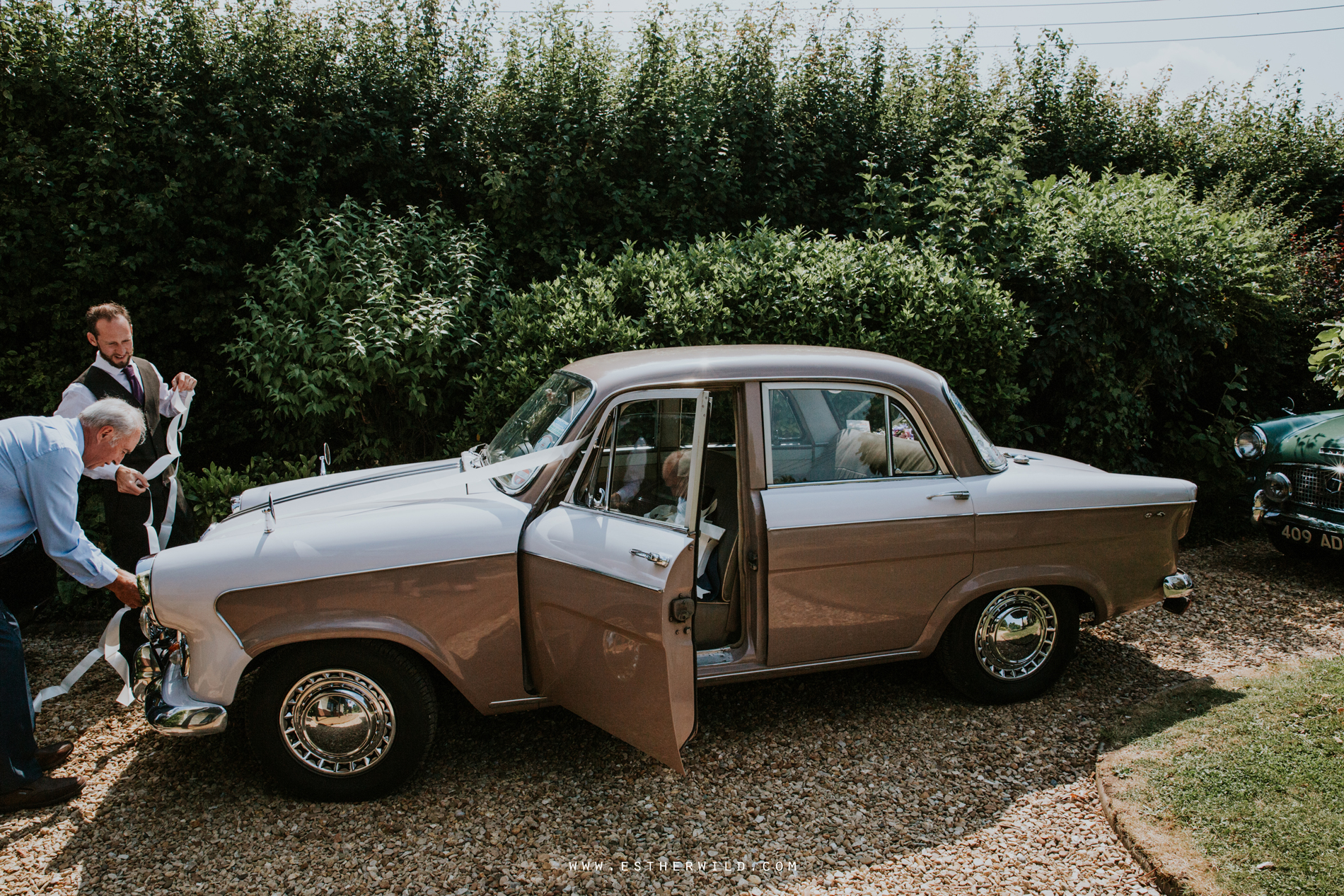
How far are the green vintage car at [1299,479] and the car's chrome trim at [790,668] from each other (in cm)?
397

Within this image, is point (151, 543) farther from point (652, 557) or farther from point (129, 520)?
point (652, 557)

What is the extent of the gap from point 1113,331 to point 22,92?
1056 centimetres

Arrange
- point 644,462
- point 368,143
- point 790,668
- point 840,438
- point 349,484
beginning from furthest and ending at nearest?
point 368,143, point 349,484, point 840,438, point 790,668, point 644,462

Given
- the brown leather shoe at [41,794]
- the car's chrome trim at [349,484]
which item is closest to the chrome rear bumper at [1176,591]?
the car's chrome trim at [349,484]

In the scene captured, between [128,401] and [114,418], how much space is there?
1424 millimetres

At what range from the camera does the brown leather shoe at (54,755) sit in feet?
13.1

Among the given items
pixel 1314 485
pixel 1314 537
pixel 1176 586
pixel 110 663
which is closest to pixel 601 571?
pixel 110 663

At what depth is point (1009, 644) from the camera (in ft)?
14.7

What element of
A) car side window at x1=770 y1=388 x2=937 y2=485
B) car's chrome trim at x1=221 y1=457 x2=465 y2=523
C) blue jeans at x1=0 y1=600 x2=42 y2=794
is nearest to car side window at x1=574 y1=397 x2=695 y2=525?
car side window at x1=770 y1=388 x2=937 y2=485

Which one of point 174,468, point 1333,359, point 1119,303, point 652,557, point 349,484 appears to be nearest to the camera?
point 652,557

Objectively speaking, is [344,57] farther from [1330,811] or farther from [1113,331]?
A: [1330,811]

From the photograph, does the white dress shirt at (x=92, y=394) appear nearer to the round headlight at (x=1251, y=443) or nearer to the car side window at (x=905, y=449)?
the car side window at (x=905, y=449)

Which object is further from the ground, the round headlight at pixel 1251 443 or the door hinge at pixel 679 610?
the door hinge at pixel 679 610

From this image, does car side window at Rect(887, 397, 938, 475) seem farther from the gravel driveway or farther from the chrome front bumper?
the chrome front bumper
